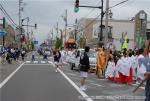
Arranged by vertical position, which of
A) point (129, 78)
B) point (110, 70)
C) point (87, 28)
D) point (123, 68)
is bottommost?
point (129, 78)

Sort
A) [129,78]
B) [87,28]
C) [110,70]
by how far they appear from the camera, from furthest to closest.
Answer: [87,28] → [110,70] → [129,78]

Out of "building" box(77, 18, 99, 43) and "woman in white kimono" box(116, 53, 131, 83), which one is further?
"building" box(77, 18, 99, 43)

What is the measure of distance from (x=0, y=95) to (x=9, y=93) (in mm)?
786

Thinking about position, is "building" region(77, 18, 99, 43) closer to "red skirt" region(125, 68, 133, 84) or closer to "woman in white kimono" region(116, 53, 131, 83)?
"woman in white kimono" region(116, 53, 131, 83)

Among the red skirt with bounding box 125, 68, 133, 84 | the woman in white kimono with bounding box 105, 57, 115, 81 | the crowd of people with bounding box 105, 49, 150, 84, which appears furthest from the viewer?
the woman in white kimono with bounding box 105, 57, 115, 81

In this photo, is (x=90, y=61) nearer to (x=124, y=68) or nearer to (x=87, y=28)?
(x=124, y=68)

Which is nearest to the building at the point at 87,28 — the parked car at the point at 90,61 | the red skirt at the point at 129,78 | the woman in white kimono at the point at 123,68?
the parked car at the point at 90,61

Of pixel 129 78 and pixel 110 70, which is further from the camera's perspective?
pixel 110 70

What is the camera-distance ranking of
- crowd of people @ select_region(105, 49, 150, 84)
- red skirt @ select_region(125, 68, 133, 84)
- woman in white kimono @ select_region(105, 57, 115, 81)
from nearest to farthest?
crowd of people @ select_region(105, 49, 150, 84) → red skirt @ select_region(125, 68, 133, 84) → woman in white kimono @ select_region(105, 57, 115, 81)

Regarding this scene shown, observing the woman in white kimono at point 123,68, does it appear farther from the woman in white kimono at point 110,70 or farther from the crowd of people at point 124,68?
the woman in white kimono at point 110,70

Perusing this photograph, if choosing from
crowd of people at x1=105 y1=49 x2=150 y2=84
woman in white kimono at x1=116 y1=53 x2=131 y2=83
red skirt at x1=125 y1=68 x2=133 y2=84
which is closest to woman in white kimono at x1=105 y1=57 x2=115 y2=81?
crowd of people at x1=105 y1=49 x2=150 y2=84

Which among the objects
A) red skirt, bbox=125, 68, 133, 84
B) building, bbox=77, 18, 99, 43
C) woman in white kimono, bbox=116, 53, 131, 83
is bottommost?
red skirt, bbox=125, 68, 133, 84

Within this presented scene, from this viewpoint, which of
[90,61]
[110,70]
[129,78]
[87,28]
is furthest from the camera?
[87,28]

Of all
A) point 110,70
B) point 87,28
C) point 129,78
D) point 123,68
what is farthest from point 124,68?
point 87,28
